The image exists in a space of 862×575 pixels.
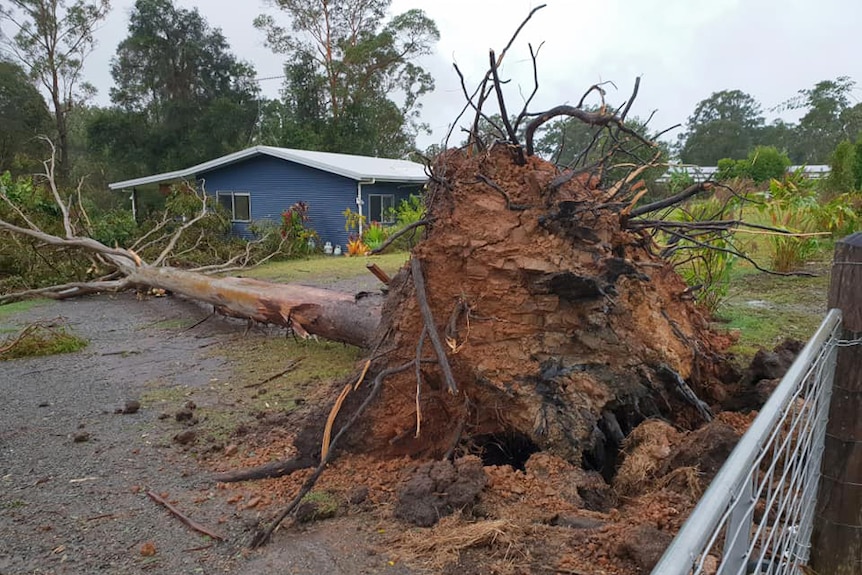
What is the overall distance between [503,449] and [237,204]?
60.9ft

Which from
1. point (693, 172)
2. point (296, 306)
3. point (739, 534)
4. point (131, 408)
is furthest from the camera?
point (693, 172)

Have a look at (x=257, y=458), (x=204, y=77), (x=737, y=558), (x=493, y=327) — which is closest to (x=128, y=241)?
(x=257, y=458)

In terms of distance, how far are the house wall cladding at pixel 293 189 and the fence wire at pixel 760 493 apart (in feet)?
54.4

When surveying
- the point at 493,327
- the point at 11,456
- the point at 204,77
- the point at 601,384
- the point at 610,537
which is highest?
the point at 204,77

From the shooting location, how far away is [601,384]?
11.1ft

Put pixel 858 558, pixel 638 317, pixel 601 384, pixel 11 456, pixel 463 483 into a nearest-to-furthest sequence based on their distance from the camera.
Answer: pixel 858 558 < pixel 463 483 < pixel 601 384 < pixel 638 317 < pixel 11 456

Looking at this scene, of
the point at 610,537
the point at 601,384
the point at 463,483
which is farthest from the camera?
the point at 601,384

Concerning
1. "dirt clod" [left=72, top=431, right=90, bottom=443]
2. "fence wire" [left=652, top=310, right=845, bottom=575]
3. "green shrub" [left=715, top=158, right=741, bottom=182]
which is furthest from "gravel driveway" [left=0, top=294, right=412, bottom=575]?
"green shrub" [left=715, top=158, right=741, bottom=182]

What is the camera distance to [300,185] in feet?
62.9

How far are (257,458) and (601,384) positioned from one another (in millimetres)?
2103

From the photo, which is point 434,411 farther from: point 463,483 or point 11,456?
point 11,456

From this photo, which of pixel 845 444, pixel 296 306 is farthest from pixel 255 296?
pixel 845 444

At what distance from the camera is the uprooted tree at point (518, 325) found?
3326 millimetres

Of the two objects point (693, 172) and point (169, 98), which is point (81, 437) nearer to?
point (693, 172)
